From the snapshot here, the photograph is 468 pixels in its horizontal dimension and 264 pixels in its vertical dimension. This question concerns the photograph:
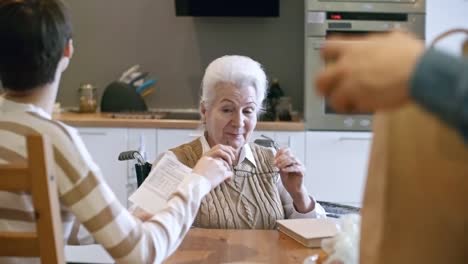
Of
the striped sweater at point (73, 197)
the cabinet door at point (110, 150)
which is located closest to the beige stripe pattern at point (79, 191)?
the striped sweater at point (73, 197)

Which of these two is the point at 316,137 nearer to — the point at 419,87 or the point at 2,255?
the point at 2,255

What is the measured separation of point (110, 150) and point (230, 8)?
111 centimetres

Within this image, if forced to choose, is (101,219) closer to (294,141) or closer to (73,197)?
(73,197)

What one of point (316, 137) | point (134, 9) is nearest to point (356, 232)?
point (316, 137)

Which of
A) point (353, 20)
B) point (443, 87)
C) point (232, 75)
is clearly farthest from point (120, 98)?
point (443, 87)

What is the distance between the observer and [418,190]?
2.37ft

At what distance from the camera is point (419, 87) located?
0.61m

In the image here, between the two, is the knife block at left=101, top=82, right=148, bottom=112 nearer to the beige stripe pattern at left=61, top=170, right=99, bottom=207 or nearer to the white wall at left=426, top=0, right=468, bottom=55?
the white wall at left=426, top=0, right=468, bottom=55

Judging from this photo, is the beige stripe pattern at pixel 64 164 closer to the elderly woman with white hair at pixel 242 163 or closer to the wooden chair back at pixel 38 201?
the wooden chair back at pixel 38 201

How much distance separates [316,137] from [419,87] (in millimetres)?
3020

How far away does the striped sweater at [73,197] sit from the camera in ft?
4.06

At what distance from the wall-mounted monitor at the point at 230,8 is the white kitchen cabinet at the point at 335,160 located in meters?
0.83

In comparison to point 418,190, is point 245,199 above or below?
below

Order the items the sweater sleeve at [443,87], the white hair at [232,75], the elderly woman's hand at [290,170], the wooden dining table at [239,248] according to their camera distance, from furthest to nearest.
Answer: the white hair at [232,75] < the elderly woman's hand at [290,170] < the wooden dining table at [239,248] < the sweater sleeve at [443,87]
